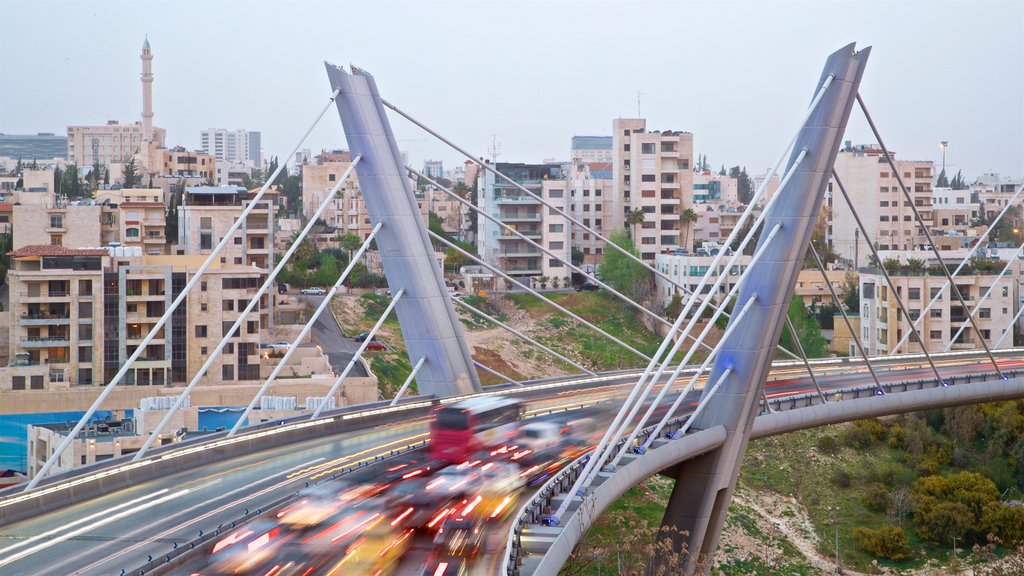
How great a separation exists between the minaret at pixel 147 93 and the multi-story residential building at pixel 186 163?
8.63 meters

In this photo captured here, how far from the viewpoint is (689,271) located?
55.2m

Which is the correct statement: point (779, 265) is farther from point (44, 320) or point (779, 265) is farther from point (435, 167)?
point (435, 167)

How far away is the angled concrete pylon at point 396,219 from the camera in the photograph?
1972 cm

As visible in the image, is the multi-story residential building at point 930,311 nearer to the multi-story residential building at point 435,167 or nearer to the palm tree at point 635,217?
the palm tree at point 635,217

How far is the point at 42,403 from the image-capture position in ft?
116

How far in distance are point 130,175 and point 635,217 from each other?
2978cm

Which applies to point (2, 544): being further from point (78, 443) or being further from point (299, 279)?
point (299, 279)

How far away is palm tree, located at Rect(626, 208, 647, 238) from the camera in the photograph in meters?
63.5

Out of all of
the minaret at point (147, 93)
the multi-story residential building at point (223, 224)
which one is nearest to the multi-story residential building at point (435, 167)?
the minaret at point (147, 93)

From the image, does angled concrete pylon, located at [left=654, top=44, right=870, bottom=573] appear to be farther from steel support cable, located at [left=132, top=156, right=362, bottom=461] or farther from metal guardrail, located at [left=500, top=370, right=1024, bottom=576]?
steel support cable, located at [left=132, top=156, right=362, bottom=461]

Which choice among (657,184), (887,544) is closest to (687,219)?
(657,184)

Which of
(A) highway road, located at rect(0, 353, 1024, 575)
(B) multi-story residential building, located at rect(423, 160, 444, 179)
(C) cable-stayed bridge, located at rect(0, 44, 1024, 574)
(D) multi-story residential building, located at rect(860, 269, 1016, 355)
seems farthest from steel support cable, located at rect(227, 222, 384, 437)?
(B) multi-story residential building, located at rect(423, 160, 444, 179)

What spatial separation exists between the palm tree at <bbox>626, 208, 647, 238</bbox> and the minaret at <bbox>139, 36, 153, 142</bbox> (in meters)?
47.1

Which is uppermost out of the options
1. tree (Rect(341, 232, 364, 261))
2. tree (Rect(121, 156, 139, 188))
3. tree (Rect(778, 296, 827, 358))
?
tree (Rect(121, 156, 139, 188))
